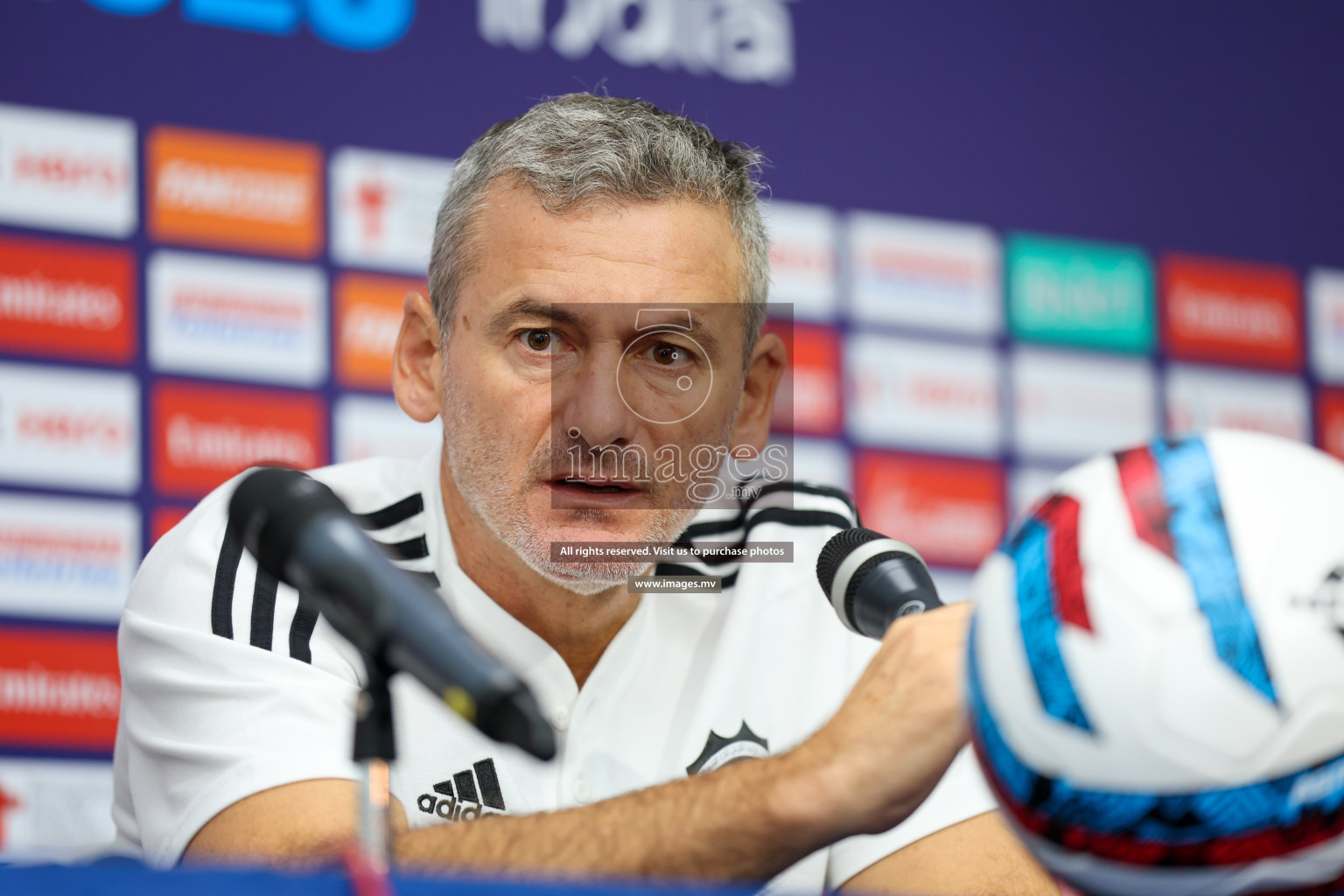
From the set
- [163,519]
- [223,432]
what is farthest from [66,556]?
[223,432]

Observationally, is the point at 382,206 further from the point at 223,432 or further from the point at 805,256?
the point at 805,256

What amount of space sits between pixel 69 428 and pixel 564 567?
1.29 m

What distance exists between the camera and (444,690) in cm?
66

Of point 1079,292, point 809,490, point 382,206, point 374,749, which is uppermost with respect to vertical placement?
point 382,206

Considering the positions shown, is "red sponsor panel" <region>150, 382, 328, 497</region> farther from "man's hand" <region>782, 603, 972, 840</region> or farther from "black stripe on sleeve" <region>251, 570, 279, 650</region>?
"man's hand" <region>782, 603, 972, 840</region>

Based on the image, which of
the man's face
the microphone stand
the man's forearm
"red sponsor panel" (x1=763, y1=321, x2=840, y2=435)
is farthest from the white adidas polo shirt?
"red sponsor panel" (x1=763, y1=321, x2=840, y2=435)

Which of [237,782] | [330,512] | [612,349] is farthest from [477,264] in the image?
[330,512]

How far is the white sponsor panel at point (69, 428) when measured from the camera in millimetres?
2336

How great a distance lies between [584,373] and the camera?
142 cm

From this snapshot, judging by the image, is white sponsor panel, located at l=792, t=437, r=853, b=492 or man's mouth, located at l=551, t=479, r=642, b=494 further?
white sponsor panel, located at l=792, t=437, r=853, b=492

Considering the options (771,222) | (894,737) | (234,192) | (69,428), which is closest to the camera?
(894,737)

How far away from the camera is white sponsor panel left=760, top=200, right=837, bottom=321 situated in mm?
2820

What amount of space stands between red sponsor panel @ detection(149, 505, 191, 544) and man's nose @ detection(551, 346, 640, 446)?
1.21m

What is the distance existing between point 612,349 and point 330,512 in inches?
28.3
